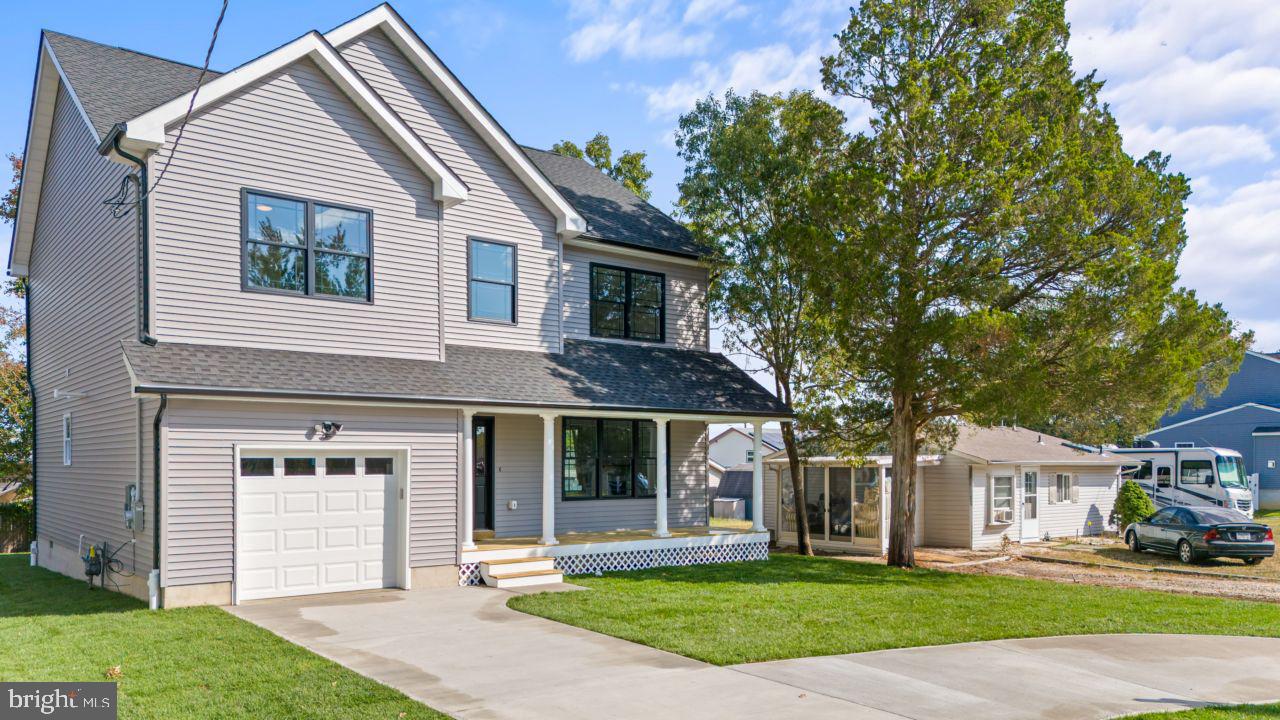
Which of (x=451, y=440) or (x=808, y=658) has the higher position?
(x=451, y=440)

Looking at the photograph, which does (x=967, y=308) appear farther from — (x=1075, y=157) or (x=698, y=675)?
(x=698, y=675)

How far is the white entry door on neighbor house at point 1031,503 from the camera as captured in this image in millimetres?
26734

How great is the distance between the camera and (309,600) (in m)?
12.8

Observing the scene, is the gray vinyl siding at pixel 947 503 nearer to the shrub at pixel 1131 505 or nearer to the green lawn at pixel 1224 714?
the shrub at pixel 1131 505

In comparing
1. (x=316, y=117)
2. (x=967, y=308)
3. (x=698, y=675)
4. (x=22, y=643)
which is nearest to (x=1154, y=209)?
(x=967, y=308)

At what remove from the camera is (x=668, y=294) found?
65.6ft

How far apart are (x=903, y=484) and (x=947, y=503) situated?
266 inches

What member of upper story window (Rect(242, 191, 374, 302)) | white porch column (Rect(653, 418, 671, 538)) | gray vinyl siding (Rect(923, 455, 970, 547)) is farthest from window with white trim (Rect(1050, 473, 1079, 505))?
upper story window (Rect(242, 191, 374, 302))

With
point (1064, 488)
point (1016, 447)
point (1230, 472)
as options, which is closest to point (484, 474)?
point (1016, 447)

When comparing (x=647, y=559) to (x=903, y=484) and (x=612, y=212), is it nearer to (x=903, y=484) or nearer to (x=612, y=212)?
(x=903, y=484)

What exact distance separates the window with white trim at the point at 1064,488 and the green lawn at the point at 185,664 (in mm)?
24792

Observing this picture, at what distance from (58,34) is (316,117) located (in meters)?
6.23

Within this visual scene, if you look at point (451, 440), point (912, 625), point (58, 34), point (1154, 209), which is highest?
point (58, 34)

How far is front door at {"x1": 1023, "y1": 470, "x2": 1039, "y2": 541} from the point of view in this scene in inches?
1053
